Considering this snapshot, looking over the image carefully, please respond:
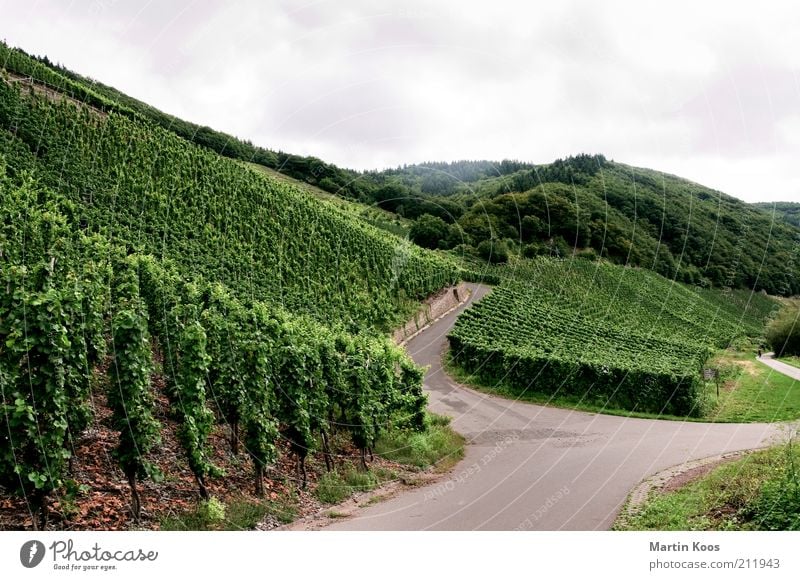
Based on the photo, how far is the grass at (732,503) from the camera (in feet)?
32.7

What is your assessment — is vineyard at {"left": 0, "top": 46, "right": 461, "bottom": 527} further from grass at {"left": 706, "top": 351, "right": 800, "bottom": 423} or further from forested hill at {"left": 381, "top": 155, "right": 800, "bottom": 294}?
forested hill at {"left": 381, "top": 155, "right": 800, "bottom": 294}

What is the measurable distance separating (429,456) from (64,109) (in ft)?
124

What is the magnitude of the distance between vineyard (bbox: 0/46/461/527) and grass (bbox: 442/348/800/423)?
26.0 ft

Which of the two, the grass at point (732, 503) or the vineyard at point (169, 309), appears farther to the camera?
the grass at point (732, 503)

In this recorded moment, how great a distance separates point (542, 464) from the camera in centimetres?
1575

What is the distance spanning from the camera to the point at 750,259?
272 ft

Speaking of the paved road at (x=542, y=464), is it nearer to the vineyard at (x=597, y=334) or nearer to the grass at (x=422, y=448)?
the grass at (x=422, y=448)

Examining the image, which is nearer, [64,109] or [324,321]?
[324,321]

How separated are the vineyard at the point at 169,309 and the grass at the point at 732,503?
7.75 m
